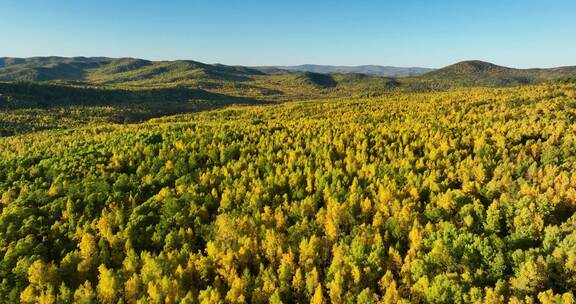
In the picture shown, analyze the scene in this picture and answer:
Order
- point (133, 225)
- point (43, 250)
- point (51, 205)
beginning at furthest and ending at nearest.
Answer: point (51, 205)
point (133, 225)
point (43, 250)

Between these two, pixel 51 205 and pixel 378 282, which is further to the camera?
pixel 51 205

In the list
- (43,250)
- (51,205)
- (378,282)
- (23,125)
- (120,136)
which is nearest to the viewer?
(378,282)

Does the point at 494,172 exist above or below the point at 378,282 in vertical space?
above

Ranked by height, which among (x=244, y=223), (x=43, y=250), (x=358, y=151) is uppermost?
(x=358, y=151)

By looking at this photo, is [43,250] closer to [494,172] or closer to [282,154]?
[282,154]

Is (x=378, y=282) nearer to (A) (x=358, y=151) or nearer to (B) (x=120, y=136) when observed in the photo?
(A) (x=358, y=151)

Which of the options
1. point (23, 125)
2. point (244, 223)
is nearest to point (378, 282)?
point (244, 223)
